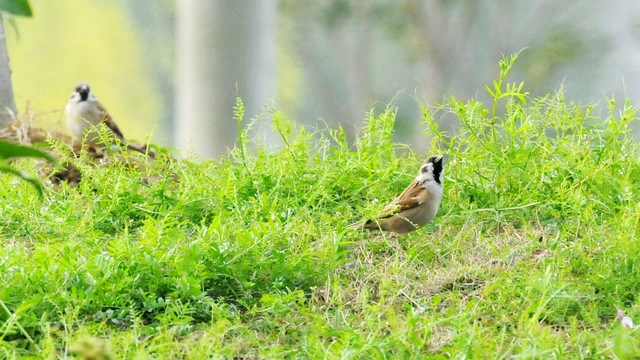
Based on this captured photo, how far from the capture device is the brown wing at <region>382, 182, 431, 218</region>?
3.71 m

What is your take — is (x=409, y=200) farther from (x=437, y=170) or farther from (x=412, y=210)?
(x=437, y=170)

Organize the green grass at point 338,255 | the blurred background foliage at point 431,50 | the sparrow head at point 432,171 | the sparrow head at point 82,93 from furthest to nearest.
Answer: the blurred background foliage at point 431,50 < the sparrow head at point 82,93 < the sparrow head at point 432,171 < the green grass at point 338,255

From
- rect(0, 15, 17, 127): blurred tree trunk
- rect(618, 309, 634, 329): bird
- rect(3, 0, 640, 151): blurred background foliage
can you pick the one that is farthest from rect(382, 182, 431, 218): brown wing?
rect(3, 0, 640, 151): blurred background foliage

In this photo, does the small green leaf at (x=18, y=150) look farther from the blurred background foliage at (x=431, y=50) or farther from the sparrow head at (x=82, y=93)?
Result: the blurred background foliage at (x=431, y=50)

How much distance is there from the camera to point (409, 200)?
148 inches

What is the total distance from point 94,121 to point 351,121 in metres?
9.13

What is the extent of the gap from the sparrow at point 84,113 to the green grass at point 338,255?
51.2 inches

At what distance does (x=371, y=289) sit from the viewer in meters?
3.35

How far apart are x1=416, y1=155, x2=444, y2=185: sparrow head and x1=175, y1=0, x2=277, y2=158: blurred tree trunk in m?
3.86

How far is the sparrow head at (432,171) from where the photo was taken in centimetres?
387

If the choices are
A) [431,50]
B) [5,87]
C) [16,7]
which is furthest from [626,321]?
[431,50]

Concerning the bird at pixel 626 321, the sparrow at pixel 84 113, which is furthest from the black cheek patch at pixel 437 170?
the sparrow at pixel 84 113

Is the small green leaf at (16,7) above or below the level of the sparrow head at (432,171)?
above

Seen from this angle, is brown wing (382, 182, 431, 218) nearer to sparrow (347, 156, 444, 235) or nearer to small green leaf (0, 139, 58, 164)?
sparrow (347, 156, 444, 235)
